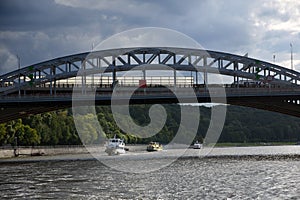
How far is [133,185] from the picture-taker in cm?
3319

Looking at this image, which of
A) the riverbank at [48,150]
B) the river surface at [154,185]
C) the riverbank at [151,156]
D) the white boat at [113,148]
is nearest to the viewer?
the river surface at [154,185]

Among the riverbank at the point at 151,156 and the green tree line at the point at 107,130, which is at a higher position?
the green tree line at the point at 107,130

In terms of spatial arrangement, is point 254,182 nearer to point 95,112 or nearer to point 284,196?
point 284,196

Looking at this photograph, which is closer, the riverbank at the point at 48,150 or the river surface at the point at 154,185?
the river surface at the point at 154,185

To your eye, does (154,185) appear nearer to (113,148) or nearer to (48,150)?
(113,148)

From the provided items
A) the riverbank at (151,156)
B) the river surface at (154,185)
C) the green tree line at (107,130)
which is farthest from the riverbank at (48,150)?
the river surface at (154,185)

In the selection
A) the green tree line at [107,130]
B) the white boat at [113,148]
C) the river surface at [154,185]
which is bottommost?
the river surface at [154,185]

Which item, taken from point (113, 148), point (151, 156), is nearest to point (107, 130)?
point (113, 148)

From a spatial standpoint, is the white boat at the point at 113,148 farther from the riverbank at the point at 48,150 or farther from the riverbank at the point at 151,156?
the riverbank at the point at 48,150

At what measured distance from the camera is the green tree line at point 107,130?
95.1 m

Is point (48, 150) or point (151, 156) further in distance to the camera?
point (48, 150)

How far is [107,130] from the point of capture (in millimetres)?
129250

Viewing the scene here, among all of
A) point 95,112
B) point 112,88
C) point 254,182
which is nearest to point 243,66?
point 112,88

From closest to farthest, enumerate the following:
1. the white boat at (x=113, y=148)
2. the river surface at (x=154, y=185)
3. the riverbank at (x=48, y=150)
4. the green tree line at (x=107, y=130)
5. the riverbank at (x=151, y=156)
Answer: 1. the river surface at (x=154, y=185)
2. the riverbank at (x=151, y=156)
3. the riverbank at (x=48, y=150)
4. the white boat at (x=113, y=148)
5. the green tree line at (x=107, y=130)
